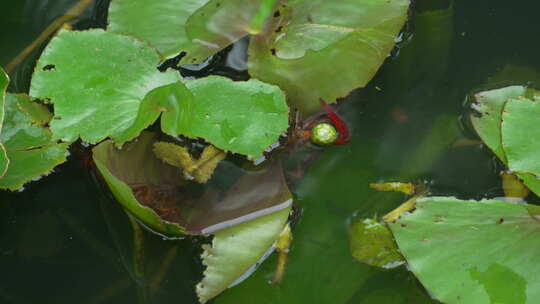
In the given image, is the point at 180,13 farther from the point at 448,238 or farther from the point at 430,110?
the point at 448,238

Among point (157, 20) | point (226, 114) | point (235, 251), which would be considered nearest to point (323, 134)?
point (226, 114)

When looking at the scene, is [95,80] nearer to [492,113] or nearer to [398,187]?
[398,187]

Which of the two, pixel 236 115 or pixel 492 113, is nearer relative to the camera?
pixel 236 115

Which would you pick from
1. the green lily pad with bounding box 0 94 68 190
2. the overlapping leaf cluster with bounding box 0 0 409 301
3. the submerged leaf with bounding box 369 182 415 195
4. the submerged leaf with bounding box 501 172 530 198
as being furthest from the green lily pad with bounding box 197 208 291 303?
the submerged leaf with bounding box 501 172 530 198

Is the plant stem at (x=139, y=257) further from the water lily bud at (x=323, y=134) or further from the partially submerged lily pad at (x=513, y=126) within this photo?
the partially submerged lily pad at (x=513, y=126)

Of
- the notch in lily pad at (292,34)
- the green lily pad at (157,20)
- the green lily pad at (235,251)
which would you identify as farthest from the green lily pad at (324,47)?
the green lily pad at (235,251)

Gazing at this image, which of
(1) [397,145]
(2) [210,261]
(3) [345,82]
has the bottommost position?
(2) [210,261]

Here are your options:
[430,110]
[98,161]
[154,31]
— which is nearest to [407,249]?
[430,110]
